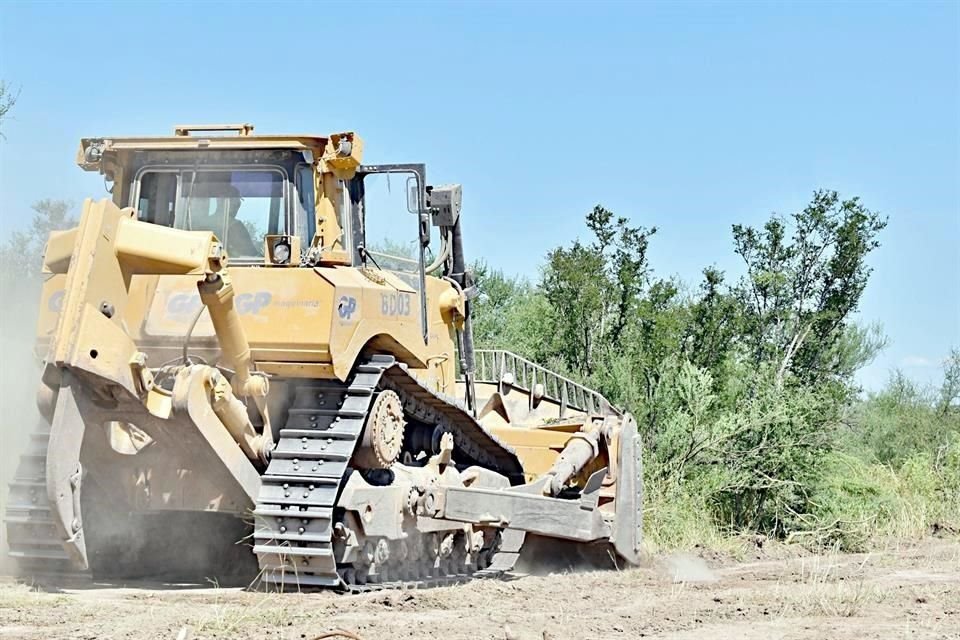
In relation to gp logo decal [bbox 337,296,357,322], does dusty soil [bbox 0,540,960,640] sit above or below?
below

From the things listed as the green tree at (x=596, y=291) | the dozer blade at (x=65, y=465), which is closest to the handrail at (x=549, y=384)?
the green tree at (x=596, y=291)

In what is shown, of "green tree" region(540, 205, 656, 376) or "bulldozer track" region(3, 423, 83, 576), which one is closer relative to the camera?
"bulldozer track" region(3, 423, 83, 576)

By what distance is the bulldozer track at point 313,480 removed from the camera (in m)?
8.24

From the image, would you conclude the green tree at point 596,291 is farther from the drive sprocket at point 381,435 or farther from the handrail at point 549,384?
the drive sprocket at point 381,435

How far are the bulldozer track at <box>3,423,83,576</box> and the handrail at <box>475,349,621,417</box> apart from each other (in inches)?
230

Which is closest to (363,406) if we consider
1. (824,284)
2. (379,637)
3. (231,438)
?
(231,438)

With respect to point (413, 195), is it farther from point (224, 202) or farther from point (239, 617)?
point (239, 617)

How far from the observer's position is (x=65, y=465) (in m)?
7.29

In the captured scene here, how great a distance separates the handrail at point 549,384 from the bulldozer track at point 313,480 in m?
4.20

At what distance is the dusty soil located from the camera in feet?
22.7

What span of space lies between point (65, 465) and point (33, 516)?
1.40 metres

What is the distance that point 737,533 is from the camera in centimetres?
1496

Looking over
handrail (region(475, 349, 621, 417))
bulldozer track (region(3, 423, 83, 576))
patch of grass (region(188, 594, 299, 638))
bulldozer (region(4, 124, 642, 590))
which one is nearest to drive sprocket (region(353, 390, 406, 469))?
bulldozer (region(4, 124, 642, 590))

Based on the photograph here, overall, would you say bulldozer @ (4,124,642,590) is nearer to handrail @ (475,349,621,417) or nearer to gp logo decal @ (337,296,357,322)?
gp logo decal @ (337,296,357,322)
